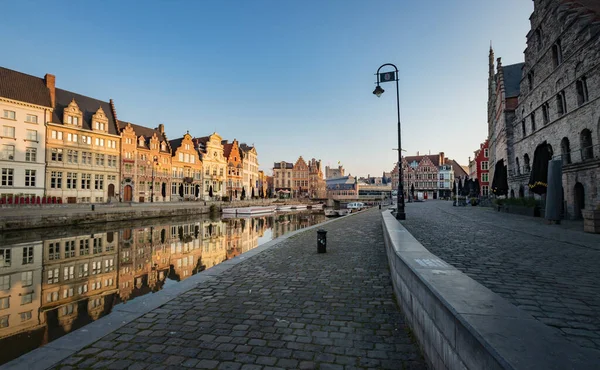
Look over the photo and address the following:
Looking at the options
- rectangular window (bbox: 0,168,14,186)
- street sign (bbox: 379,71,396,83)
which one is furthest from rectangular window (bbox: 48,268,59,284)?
rectangular window (bbox: 0,168,14,186)

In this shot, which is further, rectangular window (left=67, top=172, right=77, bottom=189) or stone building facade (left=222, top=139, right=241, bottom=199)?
stone building facade (left=222, top=139, right=241, bottom=199)

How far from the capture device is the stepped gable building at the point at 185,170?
178 feet

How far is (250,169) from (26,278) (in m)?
69.5

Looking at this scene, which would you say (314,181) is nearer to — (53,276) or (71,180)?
(71,180)

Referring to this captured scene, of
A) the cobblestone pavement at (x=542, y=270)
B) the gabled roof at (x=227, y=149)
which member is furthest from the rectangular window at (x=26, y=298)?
the gabled roof at (x=227, y=149)

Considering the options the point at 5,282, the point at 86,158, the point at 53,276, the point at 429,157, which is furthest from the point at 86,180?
the point at 429,157

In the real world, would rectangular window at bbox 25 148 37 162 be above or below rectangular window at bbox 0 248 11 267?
above

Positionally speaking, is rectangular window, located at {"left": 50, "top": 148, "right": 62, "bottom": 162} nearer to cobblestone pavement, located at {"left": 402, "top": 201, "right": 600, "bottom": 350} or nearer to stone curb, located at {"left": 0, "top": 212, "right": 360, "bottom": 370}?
stone curb, located at {"left": 0, "top": 212, "right": 360, "bottom": 370}

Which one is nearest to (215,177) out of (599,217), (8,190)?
(8,190)

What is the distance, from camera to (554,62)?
20750mm

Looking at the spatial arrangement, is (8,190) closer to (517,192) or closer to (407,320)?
(407,320)

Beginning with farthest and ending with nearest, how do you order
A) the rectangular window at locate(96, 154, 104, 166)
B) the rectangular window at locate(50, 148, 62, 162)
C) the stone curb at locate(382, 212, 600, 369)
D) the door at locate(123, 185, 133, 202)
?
the door at locate(123, 185, 133, 202), the rectangular window at locate(96, 154, 104, 166), the rectangular window at locate(50, 148, 62, 162), the stone curb at locate(382, 212, 600, 369)

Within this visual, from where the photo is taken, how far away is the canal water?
603 centimetres

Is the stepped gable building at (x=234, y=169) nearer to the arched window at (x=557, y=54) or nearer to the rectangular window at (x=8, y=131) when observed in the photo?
the rectangular window at (x=8, y=131)
